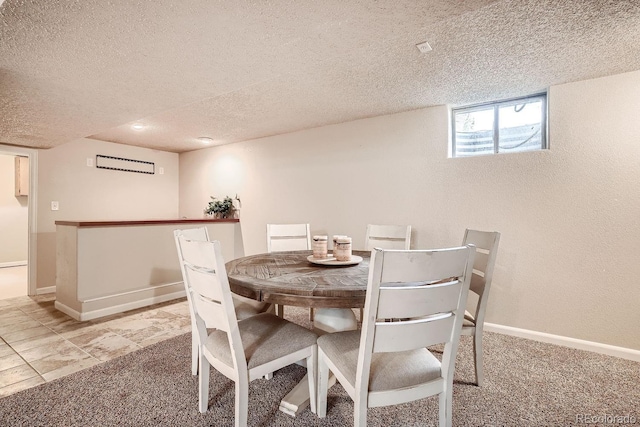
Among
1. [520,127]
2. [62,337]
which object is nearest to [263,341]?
[62,337]

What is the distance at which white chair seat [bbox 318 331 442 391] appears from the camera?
3.81ft

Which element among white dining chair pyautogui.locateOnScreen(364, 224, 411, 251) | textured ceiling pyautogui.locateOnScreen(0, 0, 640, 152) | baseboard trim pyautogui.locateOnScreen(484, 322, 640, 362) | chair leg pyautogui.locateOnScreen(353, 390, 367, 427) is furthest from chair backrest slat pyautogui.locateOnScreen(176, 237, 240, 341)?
→ baseboard trim pyautogui.locateOnScreen(484, 322, 640, 362)

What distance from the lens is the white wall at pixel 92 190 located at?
154 inches

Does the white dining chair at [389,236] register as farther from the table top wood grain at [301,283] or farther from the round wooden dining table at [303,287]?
the table top wood grain at [301,283]

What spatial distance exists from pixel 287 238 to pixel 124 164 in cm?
334

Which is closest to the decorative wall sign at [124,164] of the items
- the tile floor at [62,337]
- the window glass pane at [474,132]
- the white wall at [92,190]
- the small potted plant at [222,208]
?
the white wall at [92,190]

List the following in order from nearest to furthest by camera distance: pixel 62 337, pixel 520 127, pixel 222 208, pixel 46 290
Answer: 1. pixel 62 337
2. pixel 520 127
3. pixel 46 290
4. pixel 222 208

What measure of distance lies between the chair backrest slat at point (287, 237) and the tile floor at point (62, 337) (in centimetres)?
109

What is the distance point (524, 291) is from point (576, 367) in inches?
26.0

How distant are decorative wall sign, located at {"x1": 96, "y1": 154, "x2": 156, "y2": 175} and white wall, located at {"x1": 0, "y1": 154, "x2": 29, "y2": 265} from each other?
2.74 meters

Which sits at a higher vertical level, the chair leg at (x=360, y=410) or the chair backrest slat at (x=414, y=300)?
the chair backrest slat at (x=414, y=300)

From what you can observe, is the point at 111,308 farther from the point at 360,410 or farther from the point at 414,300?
the point at 414,300

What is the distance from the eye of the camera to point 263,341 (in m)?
1.47

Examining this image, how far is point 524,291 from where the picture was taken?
263 centimetres
